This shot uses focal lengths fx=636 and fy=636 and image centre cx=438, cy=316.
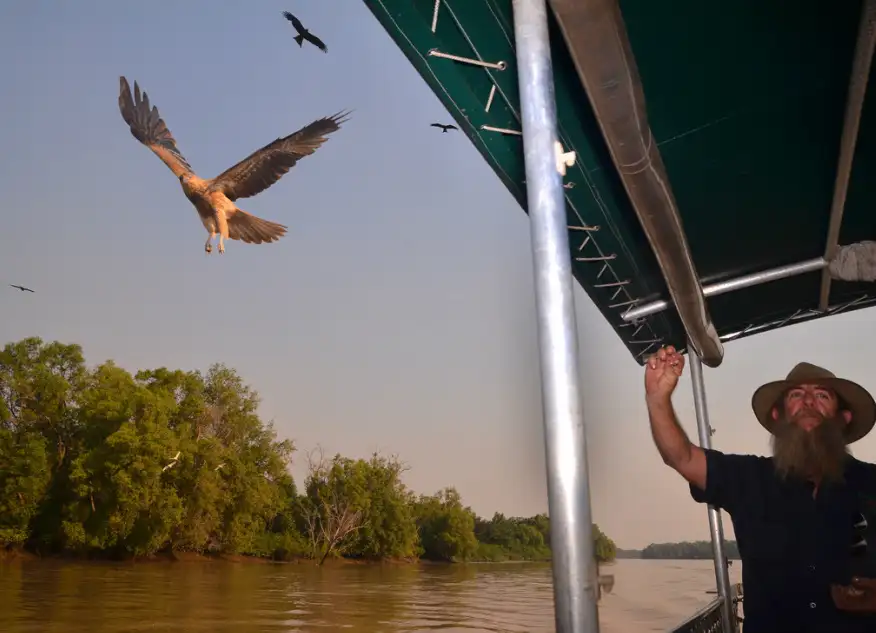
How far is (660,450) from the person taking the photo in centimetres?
183

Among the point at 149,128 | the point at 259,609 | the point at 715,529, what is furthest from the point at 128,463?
the point at 715,529

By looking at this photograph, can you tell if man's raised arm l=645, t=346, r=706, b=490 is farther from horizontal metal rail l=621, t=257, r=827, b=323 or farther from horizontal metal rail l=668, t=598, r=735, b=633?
Result: horizontal metal rail l=621, t=257, r=827, b=323

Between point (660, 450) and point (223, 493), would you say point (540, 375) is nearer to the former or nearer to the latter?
point (660, 450)

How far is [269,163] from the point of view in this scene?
31.8ft

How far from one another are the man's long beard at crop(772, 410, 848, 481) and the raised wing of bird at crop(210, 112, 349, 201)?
7285 millimetres

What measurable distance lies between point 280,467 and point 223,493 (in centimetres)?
434

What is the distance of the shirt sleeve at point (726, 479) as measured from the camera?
1721mm

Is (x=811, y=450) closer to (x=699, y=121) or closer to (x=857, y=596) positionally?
(x=857, y=596)

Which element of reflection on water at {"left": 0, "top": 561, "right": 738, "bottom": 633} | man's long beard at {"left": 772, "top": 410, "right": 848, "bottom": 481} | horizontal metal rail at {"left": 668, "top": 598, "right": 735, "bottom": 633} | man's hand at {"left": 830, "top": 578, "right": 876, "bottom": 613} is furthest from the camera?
reflection on water at {"left": 0, "top": 561, "right": 738, "bottom": 633}

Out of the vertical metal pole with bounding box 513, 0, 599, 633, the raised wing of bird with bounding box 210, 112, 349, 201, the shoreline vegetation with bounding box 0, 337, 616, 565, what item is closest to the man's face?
the vertical metal pole with bounding box 513, 0, 599, 633

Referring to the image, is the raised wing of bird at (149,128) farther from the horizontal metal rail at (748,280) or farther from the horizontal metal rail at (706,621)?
the horizontal metal rail at (706,621)

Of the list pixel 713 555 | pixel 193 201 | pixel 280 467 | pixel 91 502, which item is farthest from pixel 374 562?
pixel 713 555

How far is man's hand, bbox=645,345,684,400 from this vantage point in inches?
73.2

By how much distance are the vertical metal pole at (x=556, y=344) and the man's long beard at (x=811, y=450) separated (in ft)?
2.25
